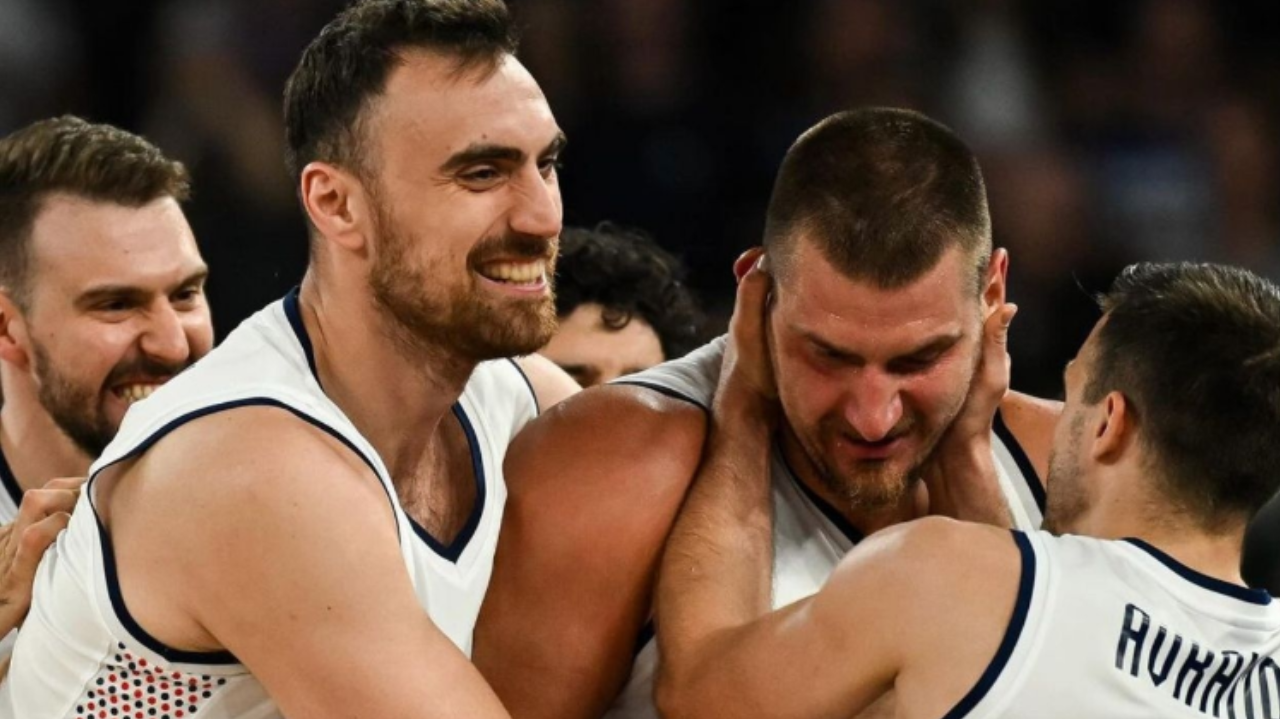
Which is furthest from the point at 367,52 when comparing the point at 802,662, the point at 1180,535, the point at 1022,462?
the point at 1180,535

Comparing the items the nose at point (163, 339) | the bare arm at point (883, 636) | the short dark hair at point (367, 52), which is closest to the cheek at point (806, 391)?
the bare arm at point (883, 636)

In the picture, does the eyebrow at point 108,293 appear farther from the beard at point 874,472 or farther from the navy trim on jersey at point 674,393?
the beard at point 874,472

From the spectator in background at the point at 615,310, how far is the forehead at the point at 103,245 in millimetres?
1344

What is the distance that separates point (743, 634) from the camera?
280cm

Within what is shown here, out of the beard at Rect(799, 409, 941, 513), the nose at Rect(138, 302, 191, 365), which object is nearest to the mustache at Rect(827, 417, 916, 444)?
the beard at Rect(799, 409, 941, 513)

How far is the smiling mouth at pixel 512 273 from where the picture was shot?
3.09 metres

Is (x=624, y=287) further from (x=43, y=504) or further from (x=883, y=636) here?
(x=883, y=636)

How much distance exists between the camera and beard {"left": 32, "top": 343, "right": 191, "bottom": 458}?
402 centimetres

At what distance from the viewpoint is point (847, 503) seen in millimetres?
3189

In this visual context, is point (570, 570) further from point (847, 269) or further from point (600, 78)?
point (600, 78)

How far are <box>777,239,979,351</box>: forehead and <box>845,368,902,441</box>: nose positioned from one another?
0.06 metres

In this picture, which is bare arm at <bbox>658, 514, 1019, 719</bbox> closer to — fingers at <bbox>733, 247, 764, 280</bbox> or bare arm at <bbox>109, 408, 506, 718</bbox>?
bare arm at <bbox>109, 408, 506, 718</bbox>

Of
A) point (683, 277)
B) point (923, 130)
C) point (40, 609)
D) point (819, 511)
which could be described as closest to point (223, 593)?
point (40, 609)

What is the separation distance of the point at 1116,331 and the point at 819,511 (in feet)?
2.17
